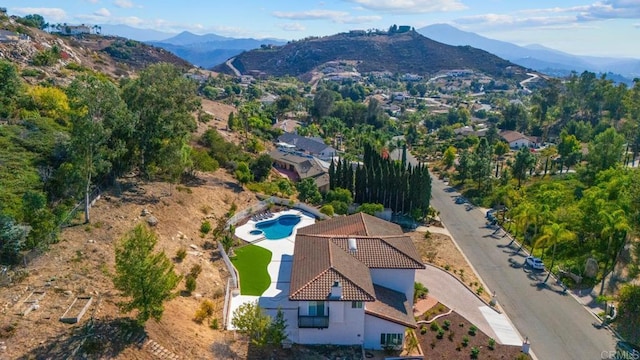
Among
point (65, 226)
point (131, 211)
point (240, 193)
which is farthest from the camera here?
point (240, 193)

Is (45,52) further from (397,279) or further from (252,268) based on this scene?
(397,279)

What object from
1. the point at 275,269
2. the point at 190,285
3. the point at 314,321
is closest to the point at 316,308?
the point at 314,321

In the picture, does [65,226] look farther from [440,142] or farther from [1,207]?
[440,142]

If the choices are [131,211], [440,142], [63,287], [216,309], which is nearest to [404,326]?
[216,309]

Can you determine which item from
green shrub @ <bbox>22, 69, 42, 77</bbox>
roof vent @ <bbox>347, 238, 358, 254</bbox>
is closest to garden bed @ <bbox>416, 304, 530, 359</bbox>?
roof vent @ <bbox>347, 238, 358, 254</bbox>

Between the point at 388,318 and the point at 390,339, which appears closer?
the point at 388,318

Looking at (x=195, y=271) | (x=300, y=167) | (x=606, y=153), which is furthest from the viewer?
(x=300, y=167)
